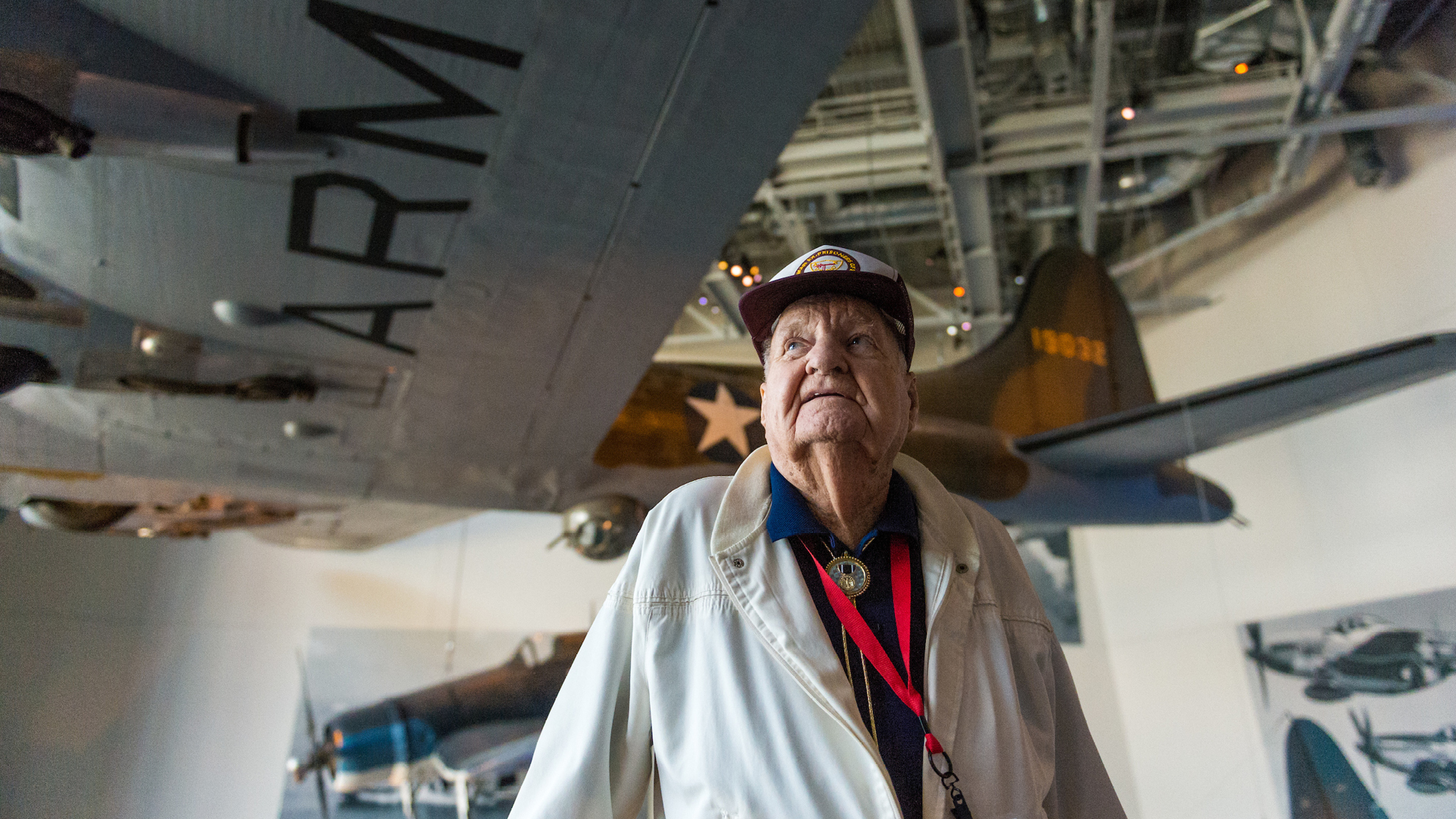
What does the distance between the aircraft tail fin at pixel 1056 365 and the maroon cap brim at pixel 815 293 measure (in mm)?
4237

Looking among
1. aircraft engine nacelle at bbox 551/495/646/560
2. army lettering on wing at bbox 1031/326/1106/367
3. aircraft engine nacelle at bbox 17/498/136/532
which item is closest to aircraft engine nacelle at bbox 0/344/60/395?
aircraft engine nacelle at bbox 17/498/136/532

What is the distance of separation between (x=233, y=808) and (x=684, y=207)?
3.98 m

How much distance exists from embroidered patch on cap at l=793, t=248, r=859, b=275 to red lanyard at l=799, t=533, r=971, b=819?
1.15 ft

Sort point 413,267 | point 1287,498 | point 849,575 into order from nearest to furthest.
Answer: point 849,575
point 413,267
point 1287,498

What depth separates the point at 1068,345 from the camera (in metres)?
5.78

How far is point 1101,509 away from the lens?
190 inches

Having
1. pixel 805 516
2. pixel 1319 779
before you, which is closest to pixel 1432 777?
pixel 1319 779

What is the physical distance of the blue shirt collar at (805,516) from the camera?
Answer: 954mm

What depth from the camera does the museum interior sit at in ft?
6.56

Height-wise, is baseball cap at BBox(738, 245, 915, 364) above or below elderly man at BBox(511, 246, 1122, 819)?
above

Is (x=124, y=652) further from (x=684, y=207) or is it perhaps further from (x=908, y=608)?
(x=908, y=608)

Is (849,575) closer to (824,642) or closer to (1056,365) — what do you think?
(824,642)

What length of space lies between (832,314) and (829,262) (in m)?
0.07

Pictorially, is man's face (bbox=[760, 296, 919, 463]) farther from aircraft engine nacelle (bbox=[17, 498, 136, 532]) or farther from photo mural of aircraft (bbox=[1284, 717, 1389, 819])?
photo mural of aircraft (bbox=[1284, 717, 1389, 819])
